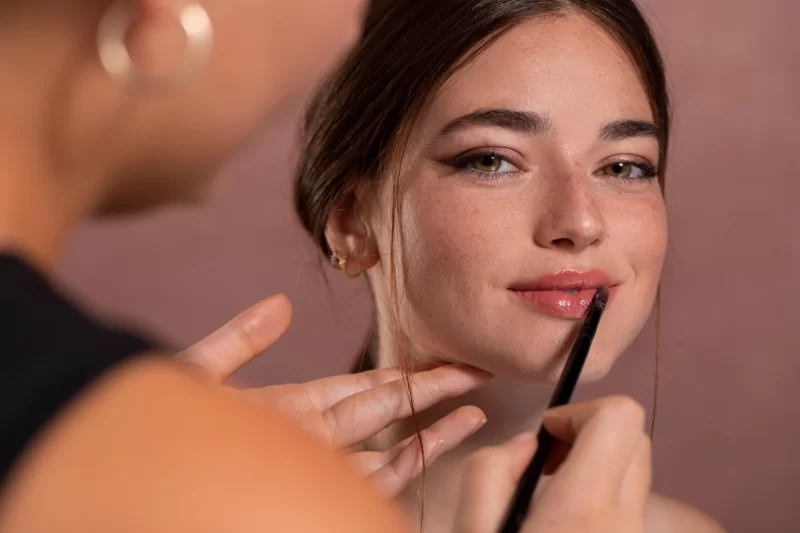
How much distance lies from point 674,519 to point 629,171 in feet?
1.55

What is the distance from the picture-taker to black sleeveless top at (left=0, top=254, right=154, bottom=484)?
37 cm

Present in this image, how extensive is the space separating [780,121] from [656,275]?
0.80 meters

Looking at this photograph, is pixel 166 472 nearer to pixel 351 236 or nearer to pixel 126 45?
pixel 126 45

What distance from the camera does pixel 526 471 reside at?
695 mm

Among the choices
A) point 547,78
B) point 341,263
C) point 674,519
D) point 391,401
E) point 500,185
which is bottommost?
point 674,519

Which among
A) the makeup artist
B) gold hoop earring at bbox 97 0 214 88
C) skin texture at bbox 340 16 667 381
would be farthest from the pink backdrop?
gold hoop earring at bbox 97 0 214 88

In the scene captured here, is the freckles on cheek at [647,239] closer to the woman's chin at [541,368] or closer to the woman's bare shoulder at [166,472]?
the woman's chin at [541,368]

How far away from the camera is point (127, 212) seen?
1.70 ft

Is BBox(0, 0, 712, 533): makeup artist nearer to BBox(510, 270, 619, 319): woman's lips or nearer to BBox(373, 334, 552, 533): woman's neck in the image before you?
BBox(510, 270, 619, 319): woman's lips

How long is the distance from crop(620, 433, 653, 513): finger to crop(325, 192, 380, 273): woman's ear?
0.40 meters

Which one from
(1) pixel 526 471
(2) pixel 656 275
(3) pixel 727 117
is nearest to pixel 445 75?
(2) pixel 656 275

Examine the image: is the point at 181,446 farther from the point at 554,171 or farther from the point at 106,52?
the point at 554,171

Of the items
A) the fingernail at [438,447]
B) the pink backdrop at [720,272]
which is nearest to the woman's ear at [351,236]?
the fingernail at [438,447]

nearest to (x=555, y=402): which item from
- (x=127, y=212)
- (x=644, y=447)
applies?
(x=644, y=447)
